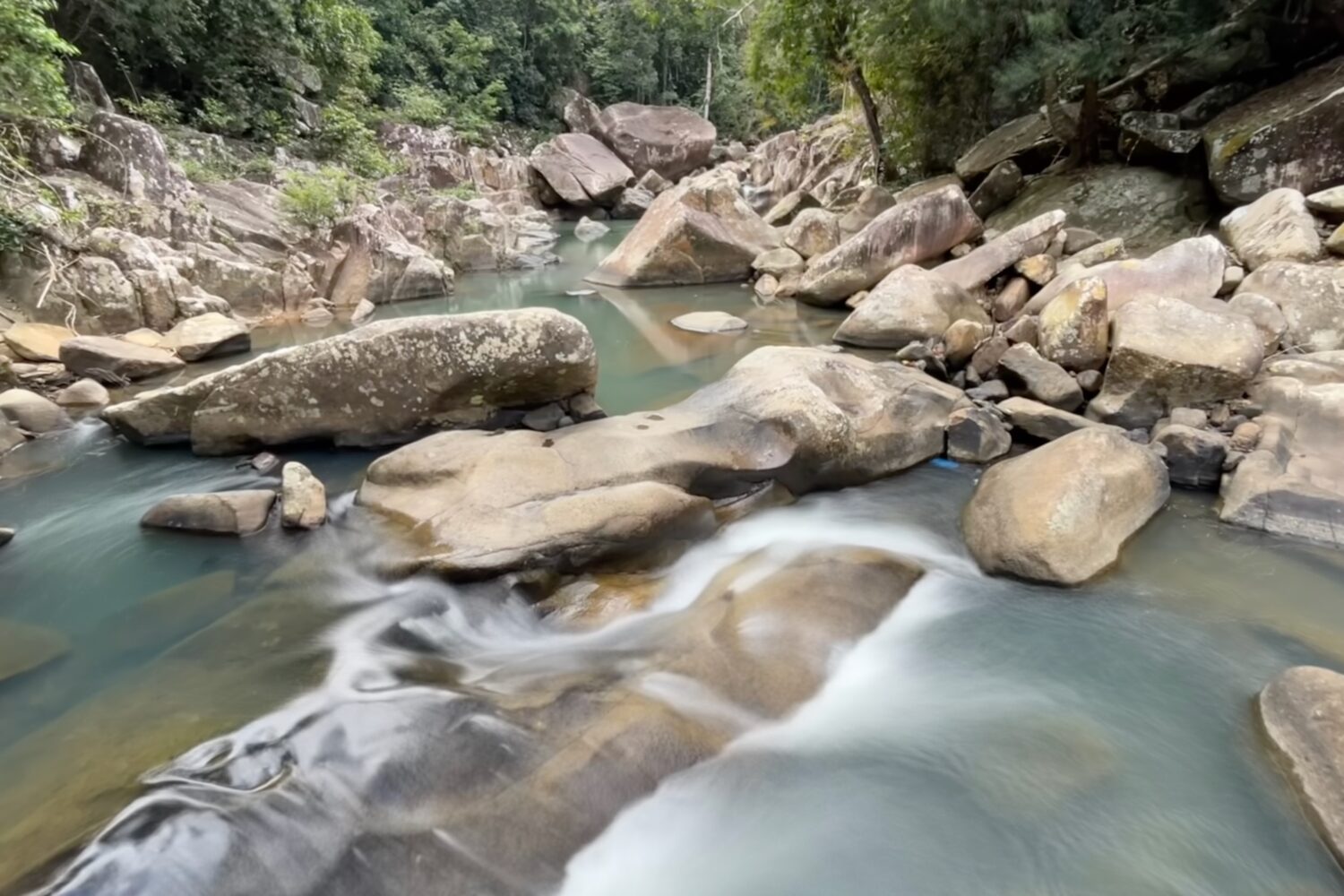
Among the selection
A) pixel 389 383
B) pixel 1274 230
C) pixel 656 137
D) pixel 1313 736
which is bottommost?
pixel 1313 736

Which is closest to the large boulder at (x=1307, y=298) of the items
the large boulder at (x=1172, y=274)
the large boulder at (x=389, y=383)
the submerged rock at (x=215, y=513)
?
the large boulder at (x=1172, y=274)

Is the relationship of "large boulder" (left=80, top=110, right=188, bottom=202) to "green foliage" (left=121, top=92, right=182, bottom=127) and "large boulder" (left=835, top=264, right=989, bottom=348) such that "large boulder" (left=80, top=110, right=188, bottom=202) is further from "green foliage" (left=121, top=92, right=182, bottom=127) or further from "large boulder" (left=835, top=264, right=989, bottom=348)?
"large boulder" (left=835, top=264, right=989, bottom=348)

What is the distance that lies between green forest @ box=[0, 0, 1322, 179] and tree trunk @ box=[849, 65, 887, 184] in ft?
0.16

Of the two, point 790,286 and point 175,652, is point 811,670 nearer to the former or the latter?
point 175,652

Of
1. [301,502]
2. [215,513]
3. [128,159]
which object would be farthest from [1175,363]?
[128,159]

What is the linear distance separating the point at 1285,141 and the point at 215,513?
10103 millimetres

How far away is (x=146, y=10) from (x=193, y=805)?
48.8ft

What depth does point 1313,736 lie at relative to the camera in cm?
269

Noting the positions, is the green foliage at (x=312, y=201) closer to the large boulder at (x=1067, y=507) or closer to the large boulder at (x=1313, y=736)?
the large boulder at (x=1067, y=507)

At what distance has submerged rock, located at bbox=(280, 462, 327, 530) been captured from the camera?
14.4ft

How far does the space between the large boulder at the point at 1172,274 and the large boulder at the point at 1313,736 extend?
3.95m

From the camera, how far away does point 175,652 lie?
3.41 m

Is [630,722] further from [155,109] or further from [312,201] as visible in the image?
[155,109]

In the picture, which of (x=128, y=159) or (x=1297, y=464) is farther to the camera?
(x=128, y=159)
